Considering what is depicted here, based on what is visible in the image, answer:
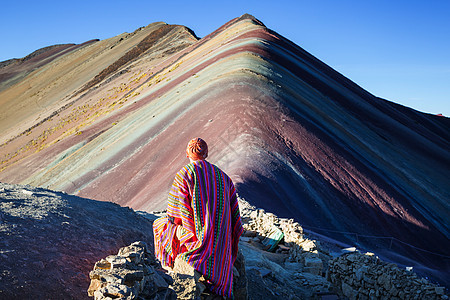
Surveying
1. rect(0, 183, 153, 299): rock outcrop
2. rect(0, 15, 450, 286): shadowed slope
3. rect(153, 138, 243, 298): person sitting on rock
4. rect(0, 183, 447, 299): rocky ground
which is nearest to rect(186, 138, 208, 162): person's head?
rect(153, 138, 243, 298): person sitting on rock

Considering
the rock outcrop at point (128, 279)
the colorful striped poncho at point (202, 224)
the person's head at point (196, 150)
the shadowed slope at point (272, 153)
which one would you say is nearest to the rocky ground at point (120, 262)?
the rock outcrop at point (128, 279)

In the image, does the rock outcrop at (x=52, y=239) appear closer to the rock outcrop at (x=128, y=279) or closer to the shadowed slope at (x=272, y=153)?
the rock outcrop at (x=128, y=279)

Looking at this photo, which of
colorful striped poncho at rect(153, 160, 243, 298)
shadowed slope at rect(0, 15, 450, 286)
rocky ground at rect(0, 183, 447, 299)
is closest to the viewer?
→ rocky ground at rect(0, 183, 447, 299)

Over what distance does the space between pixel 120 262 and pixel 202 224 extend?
2.56 ft

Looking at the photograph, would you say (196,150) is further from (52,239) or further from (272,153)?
(272,153)

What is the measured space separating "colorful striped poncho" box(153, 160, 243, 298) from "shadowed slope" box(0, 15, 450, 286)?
571cm

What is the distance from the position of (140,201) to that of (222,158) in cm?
232

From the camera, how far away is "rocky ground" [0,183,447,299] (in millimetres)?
3303

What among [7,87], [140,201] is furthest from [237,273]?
[7,87]

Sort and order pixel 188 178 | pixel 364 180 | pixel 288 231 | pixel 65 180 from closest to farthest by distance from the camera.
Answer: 1. pixel 188 178
2. pixel 288 231
3. pixel 364 180
4. pixel 65 180

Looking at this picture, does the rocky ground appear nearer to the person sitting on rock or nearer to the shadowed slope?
the person sitting on rock

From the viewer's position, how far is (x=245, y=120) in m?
13.9

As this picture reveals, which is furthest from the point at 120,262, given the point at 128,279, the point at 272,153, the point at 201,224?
the point at 272,153

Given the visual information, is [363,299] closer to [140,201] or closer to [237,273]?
[237,273]
